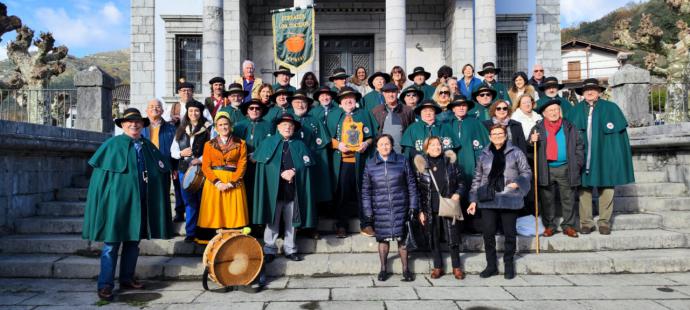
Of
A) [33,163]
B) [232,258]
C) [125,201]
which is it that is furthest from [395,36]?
[125,201]

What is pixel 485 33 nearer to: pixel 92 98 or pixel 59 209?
pixel 92 98

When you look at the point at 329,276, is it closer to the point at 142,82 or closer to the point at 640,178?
the point at 640,178

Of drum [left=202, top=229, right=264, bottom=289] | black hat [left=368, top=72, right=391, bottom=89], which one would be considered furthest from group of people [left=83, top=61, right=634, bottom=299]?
drum [left=202, top=229, right=264, bottom=289]

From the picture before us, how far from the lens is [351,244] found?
6742 mm

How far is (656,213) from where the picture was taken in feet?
25.7

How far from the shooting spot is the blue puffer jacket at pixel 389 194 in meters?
5.63

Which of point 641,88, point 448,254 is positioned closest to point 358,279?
point 448,254

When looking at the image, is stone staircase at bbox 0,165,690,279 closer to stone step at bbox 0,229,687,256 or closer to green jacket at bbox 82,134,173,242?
stone step at bbox 0,229,687,256

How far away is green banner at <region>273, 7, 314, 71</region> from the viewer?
1012cm

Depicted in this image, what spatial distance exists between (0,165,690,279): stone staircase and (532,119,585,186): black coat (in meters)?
0.89

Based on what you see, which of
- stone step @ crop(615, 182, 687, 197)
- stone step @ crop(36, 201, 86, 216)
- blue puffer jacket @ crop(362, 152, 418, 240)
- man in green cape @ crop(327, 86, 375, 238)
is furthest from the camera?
stone step @ crop(615, 182, 687, 197)

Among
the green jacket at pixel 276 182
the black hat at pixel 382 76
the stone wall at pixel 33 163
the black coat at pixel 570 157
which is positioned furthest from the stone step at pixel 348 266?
the black hat at pixel 382 76

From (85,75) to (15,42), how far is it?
8059 mm

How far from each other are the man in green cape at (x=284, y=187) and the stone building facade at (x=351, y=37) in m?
9.43
